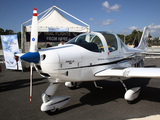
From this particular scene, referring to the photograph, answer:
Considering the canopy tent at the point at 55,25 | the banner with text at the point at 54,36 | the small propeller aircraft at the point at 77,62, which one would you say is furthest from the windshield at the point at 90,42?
the banner with text at the point at 54,36

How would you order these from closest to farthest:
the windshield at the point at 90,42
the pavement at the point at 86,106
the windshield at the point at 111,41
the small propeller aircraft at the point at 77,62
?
1. the small propeller aircraft at the point at 77,62
2. the pavement at the point at 86,106
3. the windshield at the point at 90,42
4. the windshield at the point at 111,41

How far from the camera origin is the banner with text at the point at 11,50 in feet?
30.0

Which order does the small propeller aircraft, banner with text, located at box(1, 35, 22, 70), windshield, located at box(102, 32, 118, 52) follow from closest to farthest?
the small propeller aircraft, windshield, located at box(102, 32, 118, 52), banner with text, located at box(1, 35, 22, 70)

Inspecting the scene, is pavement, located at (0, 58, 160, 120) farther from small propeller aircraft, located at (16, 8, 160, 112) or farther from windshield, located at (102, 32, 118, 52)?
windshield, located at (102, 32, 118, 52)

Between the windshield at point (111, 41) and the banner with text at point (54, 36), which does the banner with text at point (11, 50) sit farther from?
the windshield at point (111, 41)

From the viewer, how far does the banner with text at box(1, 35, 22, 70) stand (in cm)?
913

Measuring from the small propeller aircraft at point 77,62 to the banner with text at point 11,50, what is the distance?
6.17 meters

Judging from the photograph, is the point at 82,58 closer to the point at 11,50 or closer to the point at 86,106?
the point at 86,106

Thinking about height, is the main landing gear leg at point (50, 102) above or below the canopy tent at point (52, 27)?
below

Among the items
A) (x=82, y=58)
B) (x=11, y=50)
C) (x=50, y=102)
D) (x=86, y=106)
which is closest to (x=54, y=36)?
(x=11, y=50)

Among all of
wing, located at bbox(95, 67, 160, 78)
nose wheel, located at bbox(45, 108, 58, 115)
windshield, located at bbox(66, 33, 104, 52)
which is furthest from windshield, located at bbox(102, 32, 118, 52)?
nose wheel, located at bbox(45, 108, 58, 115)

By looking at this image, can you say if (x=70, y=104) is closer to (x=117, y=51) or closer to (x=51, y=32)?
(x=117, y=51)

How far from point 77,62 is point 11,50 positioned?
727 cm

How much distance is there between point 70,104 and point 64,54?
1.65 meters
